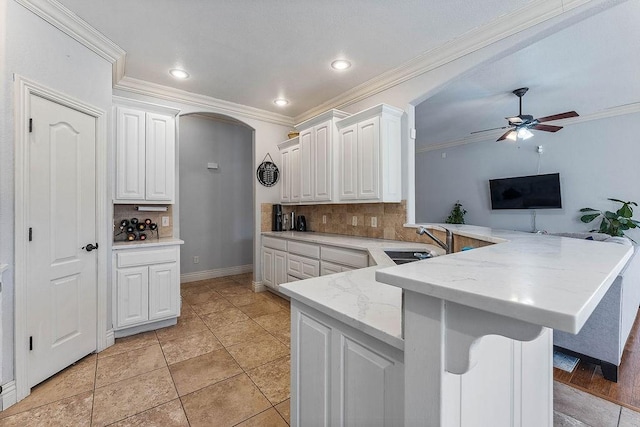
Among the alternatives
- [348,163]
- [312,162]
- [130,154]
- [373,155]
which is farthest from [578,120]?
[130,154]

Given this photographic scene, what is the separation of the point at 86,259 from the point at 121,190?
2.57ft

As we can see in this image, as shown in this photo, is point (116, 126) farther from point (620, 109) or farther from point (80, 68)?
point (620, 109)

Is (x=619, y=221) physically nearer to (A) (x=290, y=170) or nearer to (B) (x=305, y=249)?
(B) (x=305, y=249)

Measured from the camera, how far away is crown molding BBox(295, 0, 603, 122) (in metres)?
1.97

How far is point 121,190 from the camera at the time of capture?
2.82 meters

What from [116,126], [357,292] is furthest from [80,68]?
[357,292]

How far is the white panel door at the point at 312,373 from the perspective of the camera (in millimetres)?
1008

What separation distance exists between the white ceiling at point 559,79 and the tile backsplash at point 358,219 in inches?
54.9

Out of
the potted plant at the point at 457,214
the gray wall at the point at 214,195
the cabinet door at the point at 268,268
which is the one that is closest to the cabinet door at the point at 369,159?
the cabinet door at the point at 268,268

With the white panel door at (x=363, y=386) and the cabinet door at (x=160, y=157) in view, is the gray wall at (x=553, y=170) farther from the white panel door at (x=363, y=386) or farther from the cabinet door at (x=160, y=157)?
the white panel door at (x=363, y=386)

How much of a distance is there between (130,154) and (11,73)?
1.12m

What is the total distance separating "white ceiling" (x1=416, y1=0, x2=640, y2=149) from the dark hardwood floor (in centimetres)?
255

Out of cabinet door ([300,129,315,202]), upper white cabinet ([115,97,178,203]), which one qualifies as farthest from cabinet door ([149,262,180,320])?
cabinet door ([300,129,315,202])

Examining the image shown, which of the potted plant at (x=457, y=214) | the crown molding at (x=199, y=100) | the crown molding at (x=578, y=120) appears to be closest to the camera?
the crown molding at (x=199, y=100)
